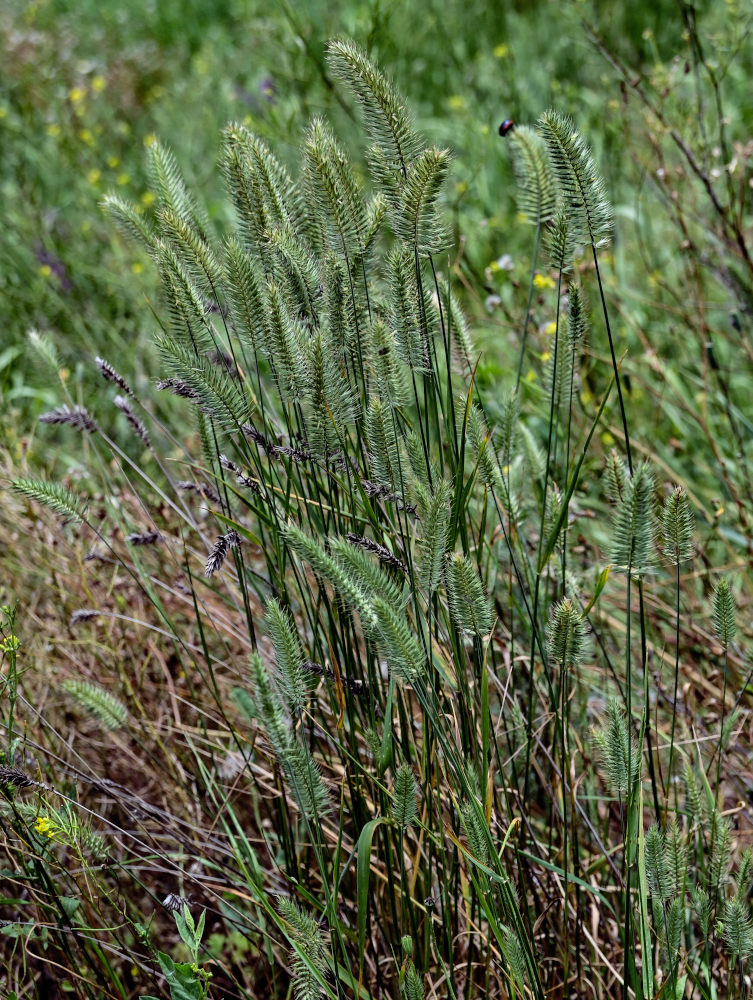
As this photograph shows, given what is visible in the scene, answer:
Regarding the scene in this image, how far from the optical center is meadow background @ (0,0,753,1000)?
1.38 meters

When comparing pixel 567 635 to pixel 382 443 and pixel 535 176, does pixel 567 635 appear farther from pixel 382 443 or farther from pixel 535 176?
pixel 535 176

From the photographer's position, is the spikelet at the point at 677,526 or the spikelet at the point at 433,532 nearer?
the spikelet at the point at 433,532

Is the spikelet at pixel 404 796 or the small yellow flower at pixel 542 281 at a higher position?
the small yellow flower at pixel 542 281

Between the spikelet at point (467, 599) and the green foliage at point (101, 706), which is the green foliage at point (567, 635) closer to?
the spikelet at point (467, 599)

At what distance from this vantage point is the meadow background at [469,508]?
138 cm

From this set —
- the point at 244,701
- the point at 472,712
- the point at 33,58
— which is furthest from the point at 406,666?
the point at 33,58

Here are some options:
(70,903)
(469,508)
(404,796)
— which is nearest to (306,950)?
(404,796)

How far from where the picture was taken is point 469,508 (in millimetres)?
1680

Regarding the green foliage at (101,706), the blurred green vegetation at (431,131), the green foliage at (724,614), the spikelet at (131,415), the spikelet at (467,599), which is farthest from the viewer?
the blurred green vegetation at (431,131)

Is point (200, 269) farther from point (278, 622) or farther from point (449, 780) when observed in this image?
point (449, 780)

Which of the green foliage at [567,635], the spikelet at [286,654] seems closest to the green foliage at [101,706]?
the spikelet at [286,654]

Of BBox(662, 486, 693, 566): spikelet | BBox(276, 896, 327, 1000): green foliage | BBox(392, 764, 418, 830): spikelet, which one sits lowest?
BBox(276, 896, 327, 1000): green foliage

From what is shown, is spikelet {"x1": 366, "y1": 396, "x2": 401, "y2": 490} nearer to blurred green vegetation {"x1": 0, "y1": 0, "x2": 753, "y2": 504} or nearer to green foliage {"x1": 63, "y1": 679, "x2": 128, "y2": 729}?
green foliage {"x1": 63, "y1": 679, "x2": 128, "y2": 729}

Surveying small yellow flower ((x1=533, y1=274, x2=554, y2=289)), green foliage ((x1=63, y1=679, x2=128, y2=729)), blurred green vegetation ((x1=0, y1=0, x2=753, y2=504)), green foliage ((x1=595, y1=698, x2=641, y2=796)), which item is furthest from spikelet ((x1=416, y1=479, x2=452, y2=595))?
small yellow flower ((x1=533, y1=274, x2=554, y2=289))
